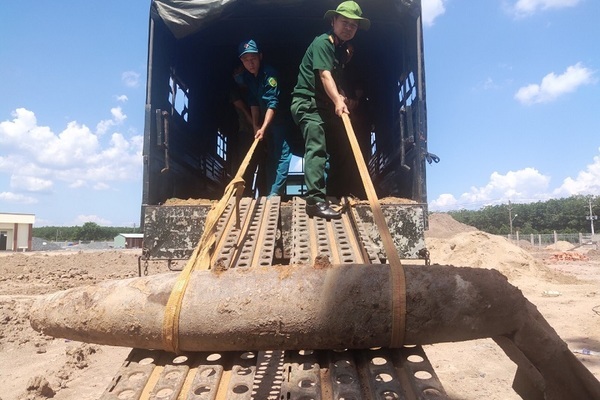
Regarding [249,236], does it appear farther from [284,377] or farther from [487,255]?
[487,255]

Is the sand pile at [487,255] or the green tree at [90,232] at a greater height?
the green tree at [90,232]

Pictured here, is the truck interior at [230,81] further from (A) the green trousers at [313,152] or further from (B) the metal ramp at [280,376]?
(B) the metal ramp at [280,376]

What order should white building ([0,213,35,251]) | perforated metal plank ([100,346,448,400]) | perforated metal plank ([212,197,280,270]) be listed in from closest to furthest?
perforated metal plank ([100,346,448,400]) → perforated metal plank ([212,197,280,270]) → white building ([0,213,35,251])

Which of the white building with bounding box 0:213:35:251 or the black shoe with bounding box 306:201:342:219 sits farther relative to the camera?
the white building with bounding box 0:213:35:251

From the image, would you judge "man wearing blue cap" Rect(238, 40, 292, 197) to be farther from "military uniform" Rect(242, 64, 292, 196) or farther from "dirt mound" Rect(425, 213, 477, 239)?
"dirt mound" Rect(425, 213, 477, 239)

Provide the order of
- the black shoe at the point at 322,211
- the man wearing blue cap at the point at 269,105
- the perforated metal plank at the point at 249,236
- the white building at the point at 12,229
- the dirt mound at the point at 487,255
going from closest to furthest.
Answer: the perforated metal plank at the point at 249,236 → the black shoe at the point at 322,211 → the man wearing blue cap at the point at 269,105 → the dirt mound at the point at 487,255 → the white building at the point at 12,229

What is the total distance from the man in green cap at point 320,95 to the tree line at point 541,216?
80.6m

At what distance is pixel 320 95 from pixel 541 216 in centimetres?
10068

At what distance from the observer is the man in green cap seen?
3.37m

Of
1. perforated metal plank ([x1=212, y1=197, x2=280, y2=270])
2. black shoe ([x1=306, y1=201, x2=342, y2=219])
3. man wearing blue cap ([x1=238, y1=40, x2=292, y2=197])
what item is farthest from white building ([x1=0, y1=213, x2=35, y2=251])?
black shoe ([x1=306, y1=201, x2=342, y2=219])

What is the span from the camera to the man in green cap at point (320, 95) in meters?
3.37

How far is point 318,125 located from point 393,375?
2.28 m

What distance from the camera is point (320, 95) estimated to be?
3.76 meters

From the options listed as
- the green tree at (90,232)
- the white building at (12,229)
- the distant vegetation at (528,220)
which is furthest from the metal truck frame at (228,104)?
the green tree at (90,232)
